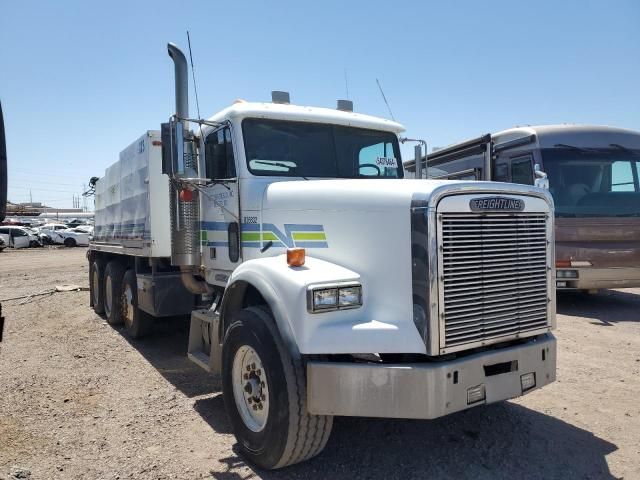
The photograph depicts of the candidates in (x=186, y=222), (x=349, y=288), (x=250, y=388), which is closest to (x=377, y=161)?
(x=186, y=222)

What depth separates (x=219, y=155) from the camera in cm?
465

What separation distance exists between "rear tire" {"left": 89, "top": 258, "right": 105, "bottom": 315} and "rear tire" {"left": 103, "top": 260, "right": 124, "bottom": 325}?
0.69 meters

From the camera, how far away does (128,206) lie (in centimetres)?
716

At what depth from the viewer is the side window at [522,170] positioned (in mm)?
9000

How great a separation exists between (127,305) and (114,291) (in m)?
0.59

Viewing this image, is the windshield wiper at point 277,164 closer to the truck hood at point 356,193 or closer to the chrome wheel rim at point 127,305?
the truck hood at point 356,193

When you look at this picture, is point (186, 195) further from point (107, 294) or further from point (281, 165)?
point (107, 294)

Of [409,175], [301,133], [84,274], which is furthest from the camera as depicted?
[84,274]

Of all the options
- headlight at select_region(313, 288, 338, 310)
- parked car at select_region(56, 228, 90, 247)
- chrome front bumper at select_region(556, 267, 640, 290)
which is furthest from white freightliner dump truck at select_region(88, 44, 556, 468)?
parked car at select_region(56, 228, 90, 247)

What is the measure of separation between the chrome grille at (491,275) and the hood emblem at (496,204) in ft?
0.15

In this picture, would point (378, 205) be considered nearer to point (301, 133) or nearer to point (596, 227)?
point (301, 133)

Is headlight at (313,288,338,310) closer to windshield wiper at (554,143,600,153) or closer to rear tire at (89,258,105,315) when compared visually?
rear tire at (89,258,105,315)

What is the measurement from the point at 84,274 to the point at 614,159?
15430 mm

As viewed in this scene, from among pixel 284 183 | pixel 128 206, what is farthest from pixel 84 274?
pixel 284 183
